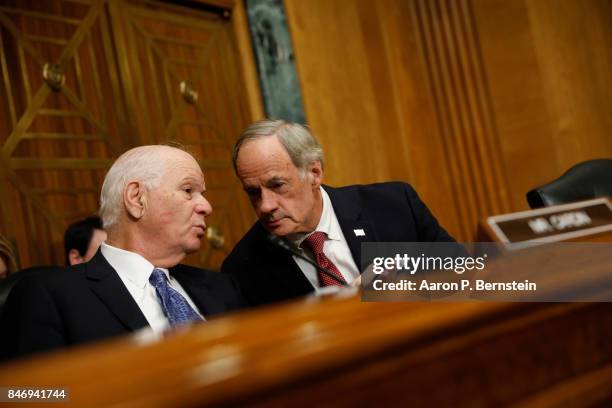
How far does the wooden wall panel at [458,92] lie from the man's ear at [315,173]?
82.7 inches

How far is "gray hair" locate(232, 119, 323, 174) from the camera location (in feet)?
7.72

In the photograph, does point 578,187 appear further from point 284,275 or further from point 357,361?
point 357,361

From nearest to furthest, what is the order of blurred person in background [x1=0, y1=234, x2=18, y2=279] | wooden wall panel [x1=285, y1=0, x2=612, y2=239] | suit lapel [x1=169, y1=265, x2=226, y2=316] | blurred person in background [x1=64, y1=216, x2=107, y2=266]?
suit lapel [x1=169, y1=265, x2=226, y2=316]
blurred person in background [x1=0, y1=234, x2=18, y2=279]
blurred person in background [x1=64, y1=216, x2=107, y2=266]
wooden wall panel [x1=285, y1=0, x2=612, y2=239]

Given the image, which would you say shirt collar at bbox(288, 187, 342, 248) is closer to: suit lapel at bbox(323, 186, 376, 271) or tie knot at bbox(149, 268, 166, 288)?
suit lapel at bbox(323, 186, 376, 271)

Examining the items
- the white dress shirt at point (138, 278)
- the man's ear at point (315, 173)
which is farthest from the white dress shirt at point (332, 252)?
the white dress shirt at point (138, 278)

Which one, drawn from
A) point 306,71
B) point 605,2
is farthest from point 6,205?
point 605,2

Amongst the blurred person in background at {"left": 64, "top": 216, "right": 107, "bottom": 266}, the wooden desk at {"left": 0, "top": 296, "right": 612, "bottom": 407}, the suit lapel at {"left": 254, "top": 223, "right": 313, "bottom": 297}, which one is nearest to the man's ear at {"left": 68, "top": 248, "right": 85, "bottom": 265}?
the blurred person in background at {"left": 64, "top": 216, "right": 107, "bottom": 266}

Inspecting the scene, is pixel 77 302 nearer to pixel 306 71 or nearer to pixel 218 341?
pixel 218 341

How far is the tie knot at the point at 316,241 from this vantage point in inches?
88.8

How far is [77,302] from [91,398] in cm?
123

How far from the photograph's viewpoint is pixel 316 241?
2264mm

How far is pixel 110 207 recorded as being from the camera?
1.95 meters

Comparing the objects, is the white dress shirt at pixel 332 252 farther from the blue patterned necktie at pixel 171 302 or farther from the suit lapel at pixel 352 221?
the blue patterned necktie at pixel 171 302

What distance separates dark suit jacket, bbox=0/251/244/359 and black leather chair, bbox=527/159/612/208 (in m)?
1.45
